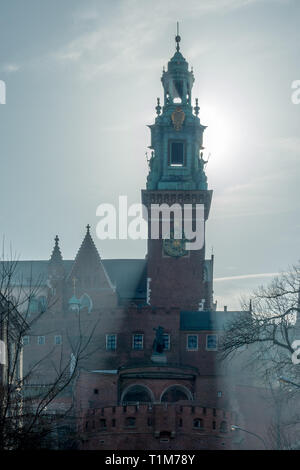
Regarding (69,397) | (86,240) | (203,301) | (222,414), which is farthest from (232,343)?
(86,240)

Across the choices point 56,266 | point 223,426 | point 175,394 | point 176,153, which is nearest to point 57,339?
point 56,266

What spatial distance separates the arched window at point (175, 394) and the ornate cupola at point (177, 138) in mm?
18728

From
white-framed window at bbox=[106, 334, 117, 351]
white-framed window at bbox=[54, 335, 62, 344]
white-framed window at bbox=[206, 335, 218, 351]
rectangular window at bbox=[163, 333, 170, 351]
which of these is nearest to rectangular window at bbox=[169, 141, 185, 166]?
rectangular window at bbox=[163, 333, 170, 351]

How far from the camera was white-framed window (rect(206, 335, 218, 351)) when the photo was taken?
6504cm

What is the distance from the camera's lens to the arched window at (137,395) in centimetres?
6106

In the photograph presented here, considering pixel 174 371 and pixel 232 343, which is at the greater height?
pixel 174 371

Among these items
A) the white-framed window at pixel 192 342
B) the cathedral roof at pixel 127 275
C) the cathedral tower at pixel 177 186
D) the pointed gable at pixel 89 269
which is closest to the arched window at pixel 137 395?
the white-framed window at pixel 192 342

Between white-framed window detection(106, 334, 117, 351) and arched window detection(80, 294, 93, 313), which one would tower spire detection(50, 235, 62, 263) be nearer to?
arched window detection(80, 294, 93, 313)

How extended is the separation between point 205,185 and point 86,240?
40.5 feet

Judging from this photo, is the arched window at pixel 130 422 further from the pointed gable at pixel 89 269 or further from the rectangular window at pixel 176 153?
the rectangular window at pixel 176 153

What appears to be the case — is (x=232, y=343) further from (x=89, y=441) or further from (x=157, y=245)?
(x=157, y=245)

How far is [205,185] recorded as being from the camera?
71.9 metres
